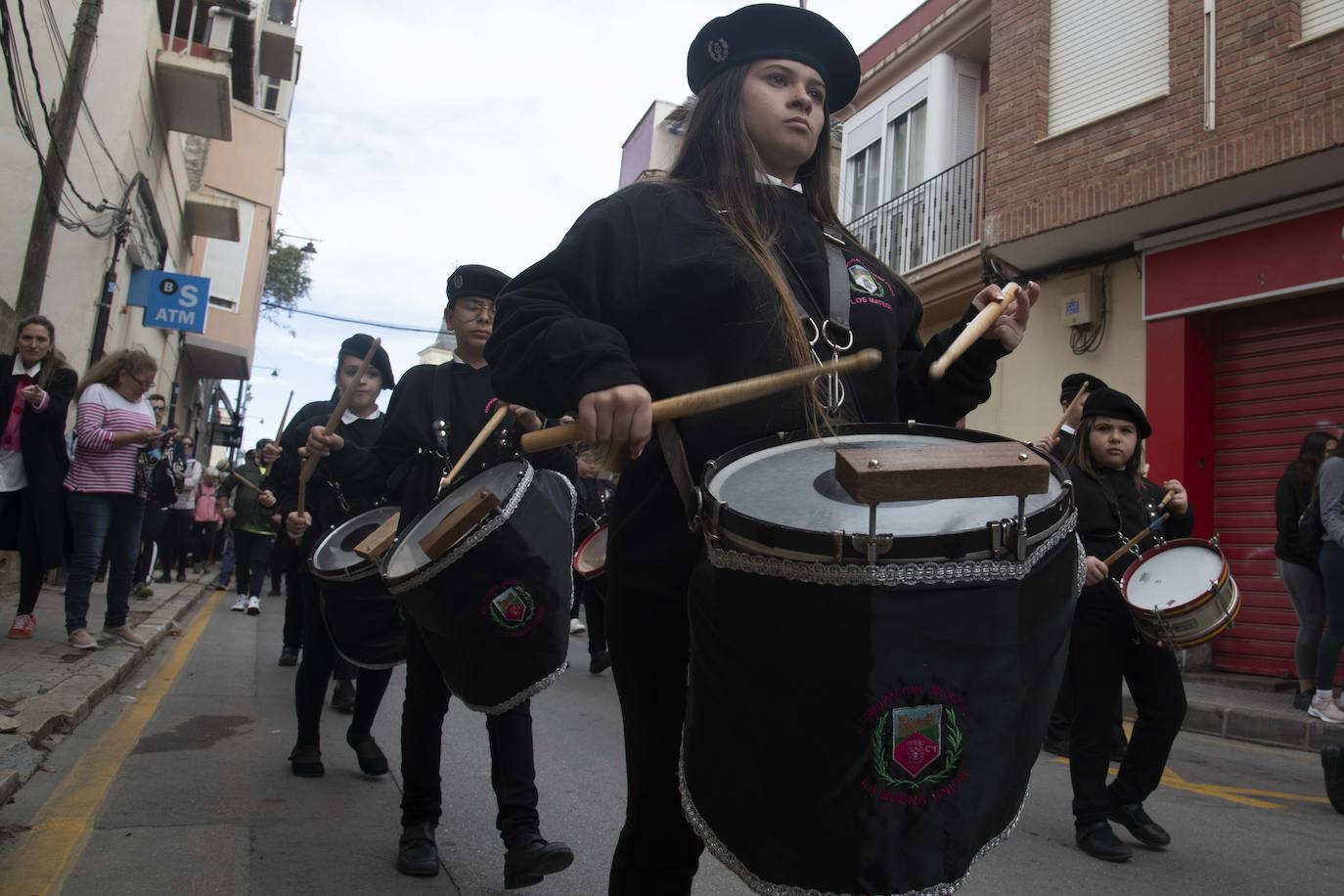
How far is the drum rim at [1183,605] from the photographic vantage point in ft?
13.6

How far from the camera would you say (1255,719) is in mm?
7379

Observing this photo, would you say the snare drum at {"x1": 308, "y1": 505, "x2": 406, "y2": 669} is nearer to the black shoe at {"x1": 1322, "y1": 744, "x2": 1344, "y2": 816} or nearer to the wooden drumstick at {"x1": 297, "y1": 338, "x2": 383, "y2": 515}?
the wooden drumstick at {"x1": 297, "y1": 338, "x2": 383, "y2": 515}

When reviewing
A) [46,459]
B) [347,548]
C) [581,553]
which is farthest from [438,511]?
[581,553]

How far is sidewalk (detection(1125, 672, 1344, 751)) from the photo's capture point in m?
7.07

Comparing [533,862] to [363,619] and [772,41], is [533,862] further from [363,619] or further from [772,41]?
[772,41]

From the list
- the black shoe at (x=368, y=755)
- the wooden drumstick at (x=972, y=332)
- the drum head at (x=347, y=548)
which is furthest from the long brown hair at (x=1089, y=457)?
the black shoe at (x=368, y=755)

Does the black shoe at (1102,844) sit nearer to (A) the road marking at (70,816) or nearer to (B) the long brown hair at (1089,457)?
(B) the long brown hair at (1089,457)

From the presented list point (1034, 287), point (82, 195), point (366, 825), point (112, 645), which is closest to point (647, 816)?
point (1034, 287)

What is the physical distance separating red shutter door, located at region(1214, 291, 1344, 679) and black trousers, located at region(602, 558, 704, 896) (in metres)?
9.19

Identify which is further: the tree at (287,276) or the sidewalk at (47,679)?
the tree at (287,276)

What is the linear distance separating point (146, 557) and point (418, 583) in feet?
32.2

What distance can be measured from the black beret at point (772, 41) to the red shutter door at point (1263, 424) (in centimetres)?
880

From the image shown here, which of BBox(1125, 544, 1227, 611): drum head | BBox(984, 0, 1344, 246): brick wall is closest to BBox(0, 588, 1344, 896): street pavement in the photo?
BBox(1125, 544, 1227, 611): drum head

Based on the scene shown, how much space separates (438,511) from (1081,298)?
31.8 ft
